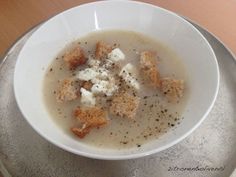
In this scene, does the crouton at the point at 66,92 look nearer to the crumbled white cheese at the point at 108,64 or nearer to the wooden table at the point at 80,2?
the crumbled white cheese at the point at 108,64

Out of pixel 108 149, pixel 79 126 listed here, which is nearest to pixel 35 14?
pixel 79 126

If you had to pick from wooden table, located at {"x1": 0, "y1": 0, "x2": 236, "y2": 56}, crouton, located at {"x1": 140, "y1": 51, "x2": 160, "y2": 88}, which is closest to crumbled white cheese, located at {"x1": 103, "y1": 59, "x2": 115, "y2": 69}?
crouton, located at {"x1": 140, "y1": 51, "x2": 160, "y2": 88}

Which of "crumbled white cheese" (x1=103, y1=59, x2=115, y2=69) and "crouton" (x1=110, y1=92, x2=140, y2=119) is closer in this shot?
"crouton" (x1=110, y1=92, x2=140, y2=119)

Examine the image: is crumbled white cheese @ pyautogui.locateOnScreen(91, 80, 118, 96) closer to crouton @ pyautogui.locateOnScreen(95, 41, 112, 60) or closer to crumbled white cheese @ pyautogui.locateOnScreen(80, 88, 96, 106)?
crumbled white cheese @ pyautogui.locateOnScreen(80, 88, 96, 106)

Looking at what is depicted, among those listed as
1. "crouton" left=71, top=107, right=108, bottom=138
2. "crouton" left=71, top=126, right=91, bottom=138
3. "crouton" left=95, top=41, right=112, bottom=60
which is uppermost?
"crouton" left=95, top=41, right=112, bottom=60

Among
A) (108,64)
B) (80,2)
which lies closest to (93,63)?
(108,64)

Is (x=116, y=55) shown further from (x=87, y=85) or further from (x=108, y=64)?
(x=87, y=85)

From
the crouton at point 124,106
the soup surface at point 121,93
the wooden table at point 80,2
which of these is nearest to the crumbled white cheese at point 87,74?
the soup surface at point 121,93
